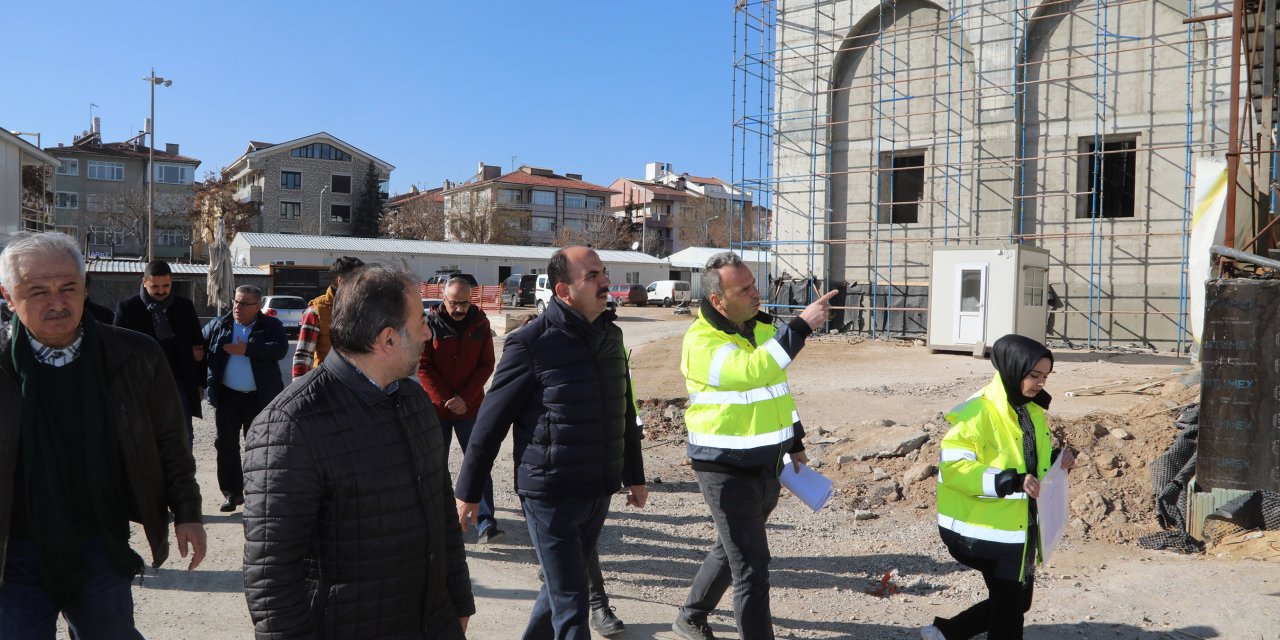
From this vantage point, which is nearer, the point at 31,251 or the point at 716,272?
the point at 31,251

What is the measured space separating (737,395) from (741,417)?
0.10m

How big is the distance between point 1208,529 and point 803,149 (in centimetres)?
2025

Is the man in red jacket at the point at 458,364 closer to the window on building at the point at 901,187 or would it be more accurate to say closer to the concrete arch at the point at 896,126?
the concrete arch at the point at 896,126

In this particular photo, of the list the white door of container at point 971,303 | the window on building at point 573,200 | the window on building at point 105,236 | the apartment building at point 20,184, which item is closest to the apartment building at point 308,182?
the window on building at point 105,236

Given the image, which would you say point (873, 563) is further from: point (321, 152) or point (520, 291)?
point (321, 152)

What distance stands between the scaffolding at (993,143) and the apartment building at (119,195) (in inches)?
1905

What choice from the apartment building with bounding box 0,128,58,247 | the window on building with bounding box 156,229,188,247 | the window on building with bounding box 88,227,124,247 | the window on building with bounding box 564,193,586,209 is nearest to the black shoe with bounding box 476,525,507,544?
the apartment building with bounding box 0,128,58,247

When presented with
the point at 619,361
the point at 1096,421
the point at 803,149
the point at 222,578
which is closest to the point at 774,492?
the point at 619,361

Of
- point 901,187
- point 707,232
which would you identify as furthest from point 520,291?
point 707,232

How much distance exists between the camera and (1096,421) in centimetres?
841

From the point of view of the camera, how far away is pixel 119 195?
198 feet

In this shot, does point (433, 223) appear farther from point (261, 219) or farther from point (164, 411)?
point (164, 411)

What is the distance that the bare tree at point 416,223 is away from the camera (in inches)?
2511

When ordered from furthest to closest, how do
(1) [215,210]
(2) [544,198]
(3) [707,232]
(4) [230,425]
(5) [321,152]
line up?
(2) [544,198] → (3) [707,232] → (5) [321,152] → (1) [215,210] → (4) [230,425]
